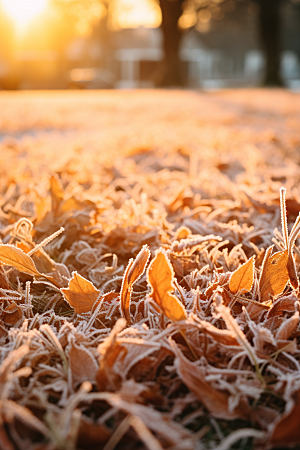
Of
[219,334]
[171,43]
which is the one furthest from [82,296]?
[171,43]

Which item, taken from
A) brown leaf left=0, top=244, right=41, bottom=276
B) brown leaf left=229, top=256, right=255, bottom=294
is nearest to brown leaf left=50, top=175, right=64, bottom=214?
Answer: brown leaf left=0, top=244, right=41, bottom=276

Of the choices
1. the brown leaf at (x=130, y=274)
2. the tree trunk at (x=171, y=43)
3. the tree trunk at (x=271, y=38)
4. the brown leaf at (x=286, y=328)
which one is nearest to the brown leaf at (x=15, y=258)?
the brown leaf at (x=130, y=274)

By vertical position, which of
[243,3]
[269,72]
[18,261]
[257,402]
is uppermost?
[243,3]

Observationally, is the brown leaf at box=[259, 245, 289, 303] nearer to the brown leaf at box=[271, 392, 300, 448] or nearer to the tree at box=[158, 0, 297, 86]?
the brown leaf at box=[271, 392, 300, 448]

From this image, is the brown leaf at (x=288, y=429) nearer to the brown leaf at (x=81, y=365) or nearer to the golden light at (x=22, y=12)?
the brown leaf at (x=81, y=365)

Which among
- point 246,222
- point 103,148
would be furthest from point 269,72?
point 246,222

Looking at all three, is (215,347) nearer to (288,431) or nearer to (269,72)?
(288,431)
